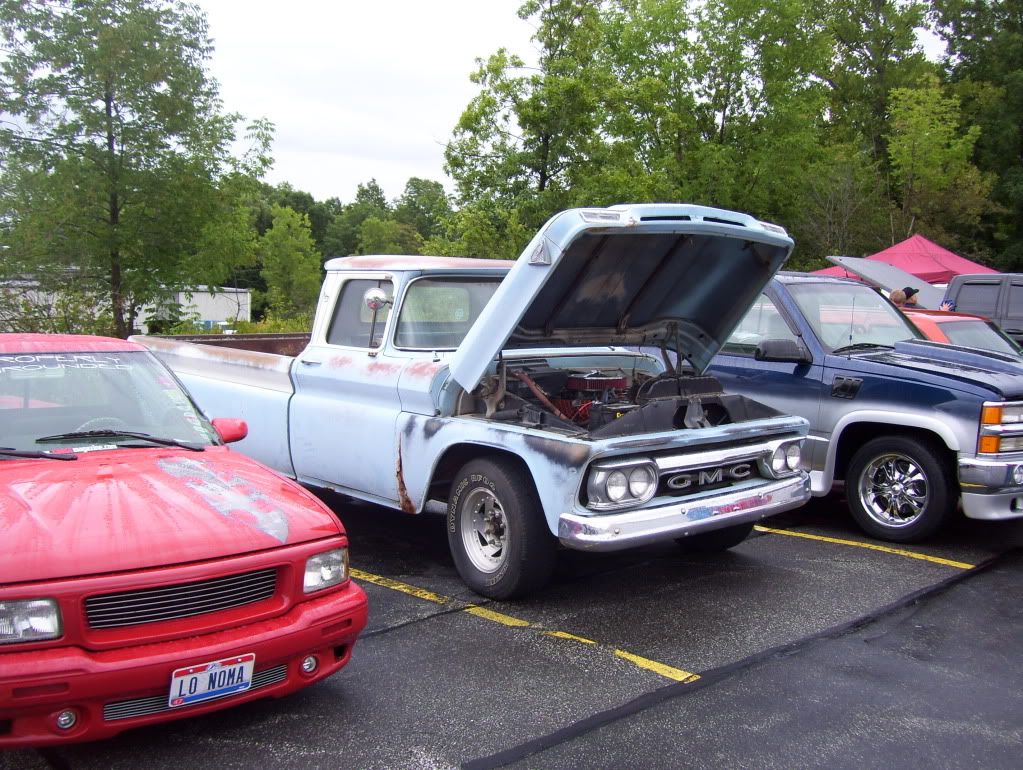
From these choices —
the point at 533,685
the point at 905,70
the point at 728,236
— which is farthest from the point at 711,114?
the point at 533,685

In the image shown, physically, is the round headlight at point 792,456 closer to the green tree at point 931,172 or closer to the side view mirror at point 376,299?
the side view mirror at point 376,299

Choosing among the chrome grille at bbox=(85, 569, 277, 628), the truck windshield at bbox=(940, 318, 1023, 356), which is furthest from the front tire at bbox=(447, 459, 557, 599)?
the truck windshield at bbox=(940, 318, 1023, 356)

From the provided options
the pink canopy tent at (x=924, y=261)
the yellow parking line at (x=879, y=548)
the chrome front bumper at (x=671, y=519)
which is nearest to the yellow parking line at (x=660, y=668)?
the chrome front bumper at (x=671, y=519)

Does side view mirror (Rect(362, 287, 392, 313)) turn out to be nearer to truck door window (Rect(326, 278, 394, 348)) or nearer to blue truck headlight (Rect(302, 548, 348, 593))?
truck door window (Rect(326, 278, 394, 348))

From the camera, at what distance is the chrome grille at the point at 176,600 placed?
3.15 metres

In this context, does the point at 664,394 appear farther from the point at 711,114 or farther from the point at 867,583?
the point at 711,114

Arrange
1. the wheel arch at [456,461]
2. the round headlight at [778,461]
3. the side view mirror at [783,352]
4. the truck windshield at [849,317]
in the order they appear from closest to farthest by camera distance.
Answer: the wheel arch at [456,461]
the round headlight at [778,461]
the side view mirror at [783,352]
the truck windshield at [849,317]

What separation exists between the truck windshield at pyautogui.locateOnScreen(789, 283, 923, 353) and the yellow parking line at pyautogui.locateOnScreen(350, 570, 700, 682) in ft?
12.3

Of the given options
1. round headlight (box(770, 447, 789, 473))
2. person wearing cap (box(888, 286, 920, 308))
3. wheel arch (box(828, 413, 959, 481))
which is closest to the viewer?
round headlight (box(770, 447, 789, 473))

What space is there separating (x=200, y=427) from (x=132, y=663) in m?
1.81

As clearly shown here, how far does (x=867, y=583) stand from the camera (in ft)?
18.9

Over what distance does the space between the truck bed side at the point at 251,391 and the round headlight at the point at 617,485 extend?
277 cm

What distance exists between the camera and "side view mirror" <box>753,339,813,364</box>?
712 cm

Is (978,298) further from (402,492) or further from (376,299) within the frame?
(402,492)
